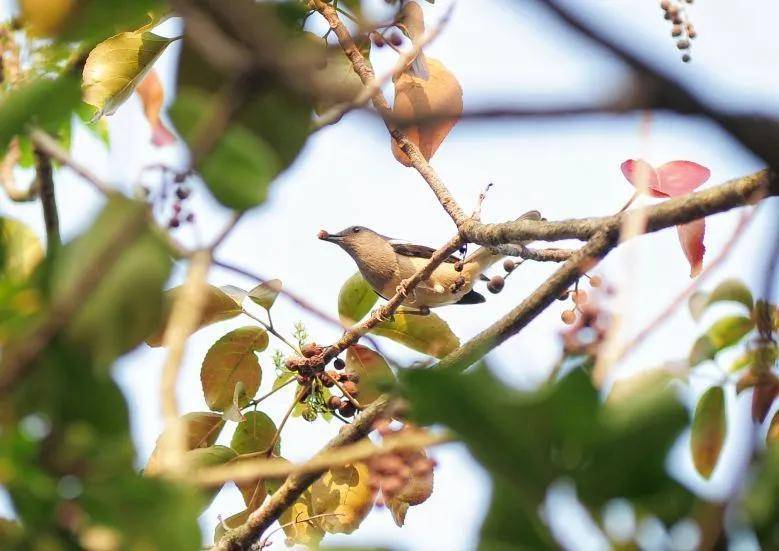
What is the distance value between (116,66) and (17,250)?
6.19 feet

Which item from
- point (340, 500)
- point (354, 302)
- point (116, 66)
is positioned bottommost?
point (340, 500)

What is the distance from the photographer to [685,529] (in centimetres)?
72

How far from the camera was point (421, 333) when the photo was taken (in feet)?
10.0

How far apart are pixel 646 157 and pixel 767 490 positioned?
629 millimetres

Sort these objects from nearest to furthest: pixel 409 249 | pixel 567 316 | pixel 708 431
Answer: pixel 708 431 < pixel 567 316 < pixel 409 249

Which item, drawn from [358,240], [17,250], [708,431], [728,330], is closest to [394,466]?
[17,250]

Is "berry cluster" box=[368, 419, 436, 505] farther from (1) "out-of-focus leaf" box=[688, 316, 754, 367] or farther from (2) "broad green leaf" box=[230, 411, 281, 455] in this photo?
(2) "broad green leaf" box=[230, 411, 281, 455]

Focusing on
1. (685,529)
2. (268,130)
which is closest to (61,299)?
(268,130)

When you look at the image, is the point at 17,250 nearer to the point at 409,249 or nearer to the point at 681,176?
the point at 681,176

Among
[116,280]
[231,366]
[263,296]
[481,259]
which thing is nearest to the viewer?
[116,280]

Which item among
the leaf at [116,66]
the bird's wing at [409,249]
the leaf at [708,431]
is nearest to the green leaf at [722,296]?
the leaf at [708,431]

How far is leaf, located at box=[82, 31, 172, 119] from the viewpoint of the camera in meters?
2.74

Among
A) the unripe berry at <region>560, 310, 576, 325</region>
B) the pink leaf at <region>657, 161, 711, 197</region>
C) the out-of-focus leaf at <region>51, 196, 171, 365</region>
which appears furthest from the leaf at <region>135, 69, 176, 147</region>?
the out-of-focus leaf at <region>51, 196, 171, 365</region>

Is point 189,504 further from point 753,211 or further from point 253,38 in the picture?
point 753,211
